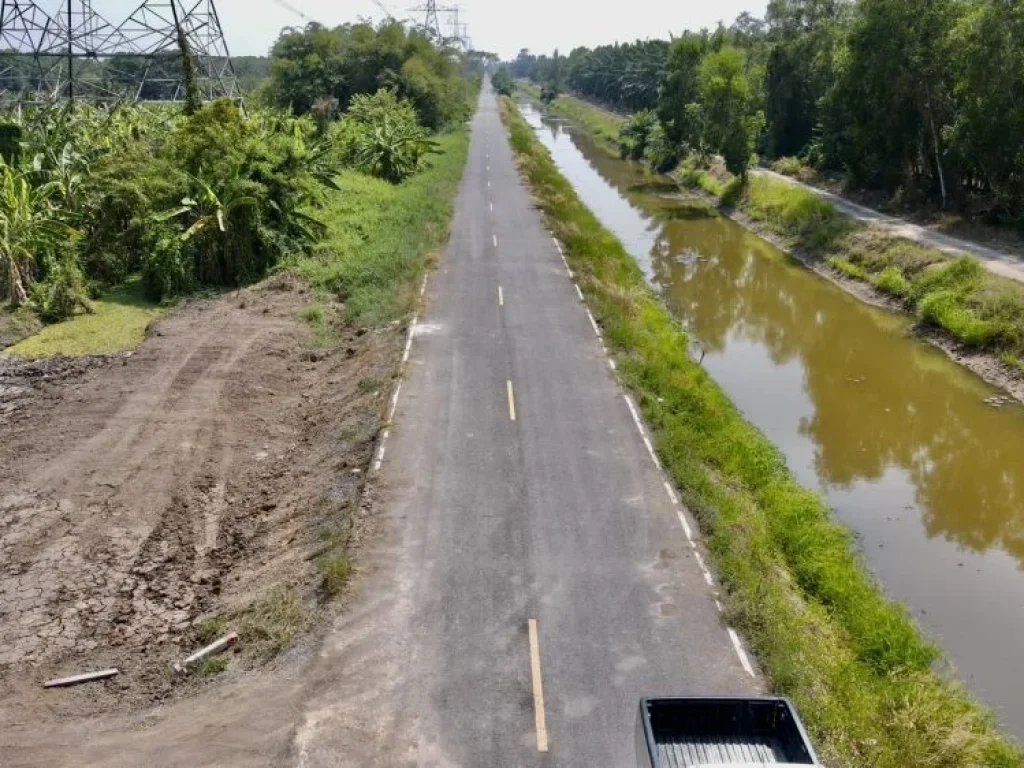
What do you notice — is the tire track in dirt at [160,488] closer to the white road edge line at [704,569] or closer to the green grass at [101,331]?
the green grass at [101,331]

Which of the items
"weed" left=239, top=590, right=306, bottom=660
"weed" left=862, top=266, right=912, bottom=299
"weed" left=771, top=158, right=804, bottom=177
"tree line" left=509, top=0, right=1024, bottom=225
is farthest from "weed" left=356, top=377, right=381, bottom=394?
"weed" left=771, top=158, right=804, bottom=177

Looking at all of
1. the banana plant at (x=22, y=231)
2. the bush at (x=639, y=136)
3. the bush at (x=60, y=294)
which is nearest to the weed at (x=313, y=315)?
the bush at (x=60, y=294)

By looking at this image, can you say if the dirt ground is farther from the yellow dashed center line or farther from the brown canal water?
the brown canal water

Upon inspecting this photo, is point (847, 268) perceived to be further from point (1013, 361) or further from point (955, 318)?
point (1013, 361)

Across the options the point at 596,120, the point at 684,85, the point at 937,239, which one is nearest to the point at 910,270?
the point at 937,239

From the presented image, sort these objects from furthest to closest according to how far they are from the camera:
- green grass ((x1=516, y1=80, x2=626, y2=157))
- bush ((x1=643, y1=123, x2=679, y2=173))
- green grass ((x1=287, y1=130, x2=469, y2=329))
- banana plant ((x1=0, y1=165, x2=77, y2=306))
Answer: green grass ((x1=516, y1=80, x2=626, y2=157))
bush ((x1=643, y1=123, x2=679, y2=173))
green grass ((x1=287, y1=130, x2=469, y2=329))
banana plant ((x1=0, y1=165, x2=77, y2=306))

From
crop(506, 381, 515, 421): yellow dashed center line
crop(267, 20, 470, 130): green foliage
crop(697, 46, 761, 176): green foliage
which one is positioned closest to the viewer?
crop(506, 381, 515, 421): yellow dashed center line

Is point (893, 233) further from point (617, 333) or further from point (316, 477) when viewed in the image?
point (316, 477)
